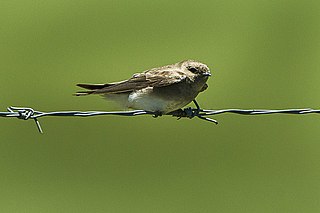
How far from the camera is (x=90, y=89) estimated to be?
276 cm

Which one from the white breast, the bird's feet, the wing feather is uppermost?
the wing feather

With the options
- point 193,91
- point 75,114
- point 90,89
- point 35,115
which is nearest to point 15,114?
point 35,115

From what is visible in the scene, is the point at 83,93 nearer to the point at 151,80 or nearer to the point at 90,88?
the point at 90,88

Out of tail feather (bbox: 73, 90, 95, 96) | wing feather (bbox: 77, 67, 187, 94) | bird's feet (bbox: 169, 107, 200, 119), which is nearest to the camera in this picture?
tail feather (bbox: 73, 90, 95, 96)

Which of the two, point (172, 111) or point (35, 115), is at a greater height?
point (172, 111)

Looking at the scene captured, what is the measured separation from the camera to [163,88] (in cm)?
297

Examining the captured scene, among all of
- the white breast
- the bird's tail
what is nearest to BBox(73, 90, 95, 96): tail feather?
the bird's tail

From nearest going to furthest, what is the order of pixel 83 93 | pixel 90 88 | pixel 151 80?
pixel 83 93 < pixel 90 88 < pixel 151 80

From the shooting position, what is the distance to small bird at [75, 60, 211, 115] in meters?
2.93

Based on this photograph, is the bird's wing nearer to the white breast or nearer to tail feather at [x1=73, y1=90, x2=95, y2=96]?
the white breast

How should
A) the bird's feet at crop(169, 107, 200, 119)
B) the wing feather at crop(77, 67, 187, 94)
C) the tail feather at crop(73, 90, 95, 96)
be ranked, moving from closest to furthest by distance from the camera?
the tail feather at crop(73, 90, 95, 96), the bird's feet at crop(169, 107, 200, 119), the wing feather at crop(77, 67, 187, 94)

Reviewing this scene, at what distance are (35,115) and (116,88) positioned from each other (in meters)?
0.60

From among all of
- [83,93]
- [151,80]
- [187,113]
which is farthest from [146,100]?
[83,93]

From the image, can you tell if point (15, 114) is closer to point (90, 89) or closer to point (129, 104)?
point (90, 89)
